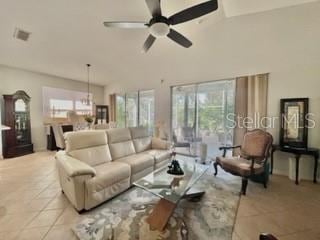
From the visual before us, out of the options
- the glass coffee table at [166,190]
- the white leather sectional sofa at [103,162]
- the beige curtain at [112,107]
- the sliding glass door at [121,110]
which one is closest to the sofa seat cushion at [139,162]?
the white leather sectional sofa at [103,162]

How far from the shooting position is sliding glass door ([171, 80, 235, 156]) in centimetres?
445

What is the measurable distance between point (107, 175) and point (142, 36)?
→ 8.21 feet

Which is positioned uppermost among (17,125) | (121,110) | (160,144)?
(121,110)

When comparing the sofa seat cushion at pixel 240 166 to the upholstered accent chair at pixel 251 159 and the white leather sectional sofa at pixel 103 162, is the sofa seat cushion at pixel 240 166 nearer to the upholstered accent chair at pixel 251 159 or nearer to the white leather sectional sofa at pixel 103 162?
the upholstered accent chair at pixel 251 159

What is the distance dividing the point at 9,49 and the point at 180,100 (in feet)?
14.1

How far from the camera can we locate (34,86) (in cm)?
527

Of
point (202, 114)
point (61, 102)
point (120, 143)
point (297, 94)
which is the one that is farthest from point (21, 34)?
point (297, 94)

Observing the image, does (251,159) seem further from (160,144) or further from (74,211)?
(74,211)

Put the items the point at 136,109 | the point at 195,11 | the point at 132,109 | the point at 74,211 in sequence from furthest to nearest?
1. the point at 132,109
2. the point at 136,109
3. the point at 74,211
4. the point at 195,11

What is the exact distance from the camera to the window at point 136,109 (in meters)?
5.99

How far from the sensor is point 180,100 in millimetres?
5242

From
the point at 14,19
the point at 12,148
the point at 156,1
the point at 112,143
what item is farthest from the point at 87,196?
the point at 12,148

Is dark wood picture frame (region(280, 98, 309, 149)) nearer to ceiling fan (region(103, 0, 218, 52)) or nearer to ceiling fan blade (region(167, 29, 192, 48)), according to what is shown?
ceiling fan blade (region(167, 29, 192, 48))

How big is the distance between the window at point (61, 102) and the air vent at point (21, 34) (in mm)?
2765
